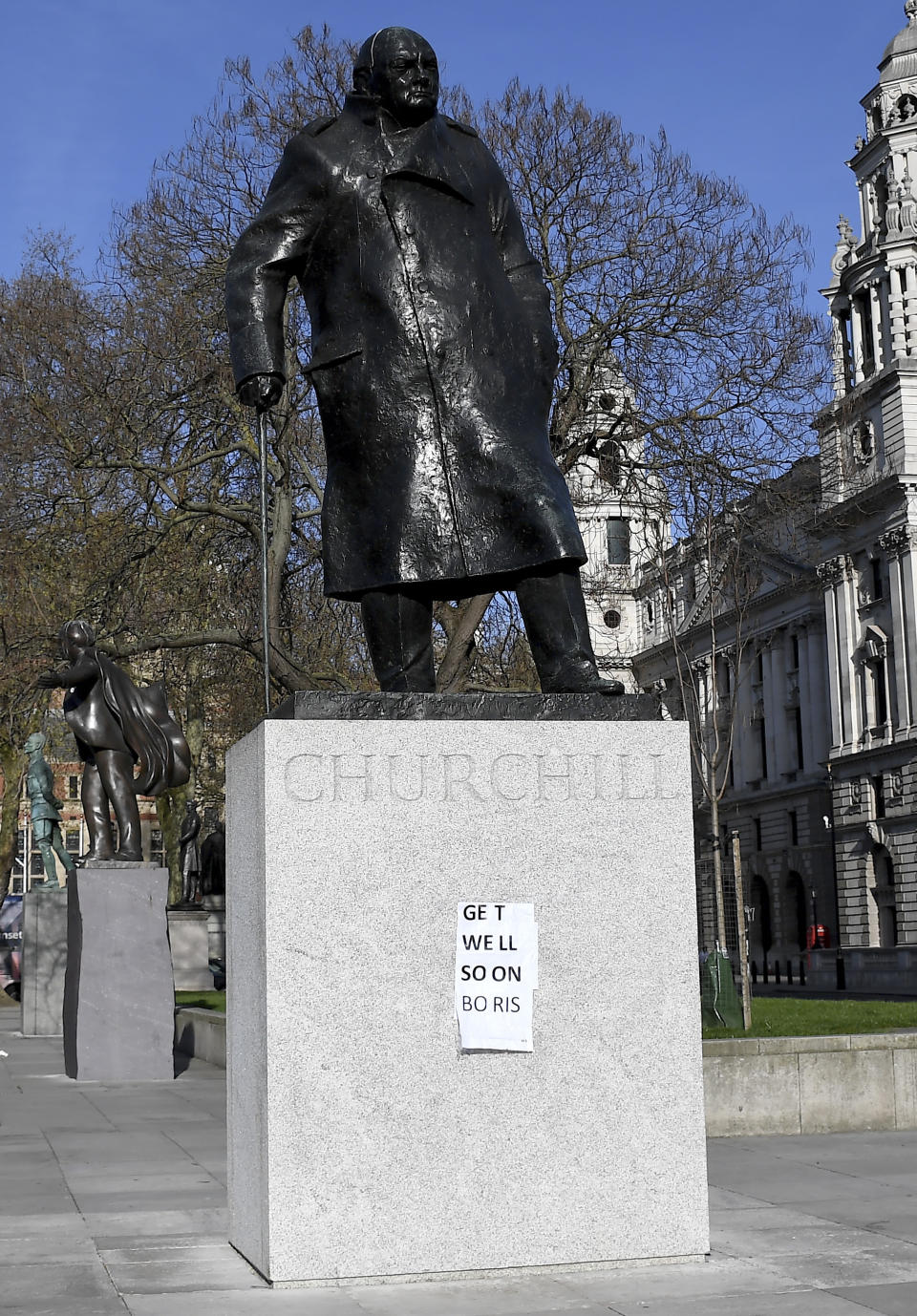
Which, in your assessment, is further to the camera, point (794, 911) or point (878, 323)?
point (794, 911)

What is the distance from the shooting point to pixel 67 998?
52.7 ft

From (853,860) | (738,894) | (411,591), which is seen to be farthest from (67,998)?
(853,860)

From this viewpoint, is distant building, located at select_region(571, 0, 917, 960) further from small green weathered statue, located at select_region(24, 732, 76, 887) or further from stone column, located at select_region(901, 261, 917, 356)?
small green weathered statue, located at select_region(24, 732, 76, 887)

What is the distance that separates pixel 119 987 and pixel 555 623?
406 inches

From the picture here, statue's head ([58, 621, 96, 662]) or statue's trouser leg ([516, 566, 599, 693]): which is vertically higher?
statue's head ([58, 621, 96, 662])

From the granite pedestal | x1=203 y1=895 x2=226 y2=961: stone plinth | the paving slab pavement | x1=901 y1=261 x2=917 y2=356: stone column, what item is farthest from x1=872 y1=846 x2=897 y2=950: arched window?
the granite pedestal

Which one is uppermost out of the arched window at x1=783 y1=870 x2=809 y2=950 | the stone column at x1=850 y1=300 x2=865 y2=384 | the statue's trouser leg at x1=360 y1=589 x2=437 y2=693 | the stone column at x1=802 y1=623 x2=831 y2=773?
the stone column at x1=850 y1=300 x2=865 y2=384

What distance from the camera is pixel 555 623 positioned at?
627 cm

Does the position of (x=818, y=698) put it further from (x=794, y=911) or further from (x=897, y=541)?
(x=897, y=541)

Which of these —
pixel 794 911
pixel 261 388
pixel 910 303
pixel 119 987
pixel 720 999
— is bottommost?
pixel 794 911

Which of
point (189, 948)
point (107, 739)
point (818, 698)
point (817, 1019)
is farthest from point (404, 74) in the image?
point (818, 698)

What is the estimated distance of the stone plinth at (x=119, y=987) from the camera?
50.4ft

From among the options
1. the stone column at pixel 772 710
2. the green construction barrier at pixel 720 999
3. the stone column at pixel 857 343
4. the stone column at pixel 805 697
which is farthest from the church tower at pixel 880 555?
the green construction barrier at pixel 720 999

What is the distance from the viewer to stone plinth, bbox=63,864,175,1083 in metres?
15.4
